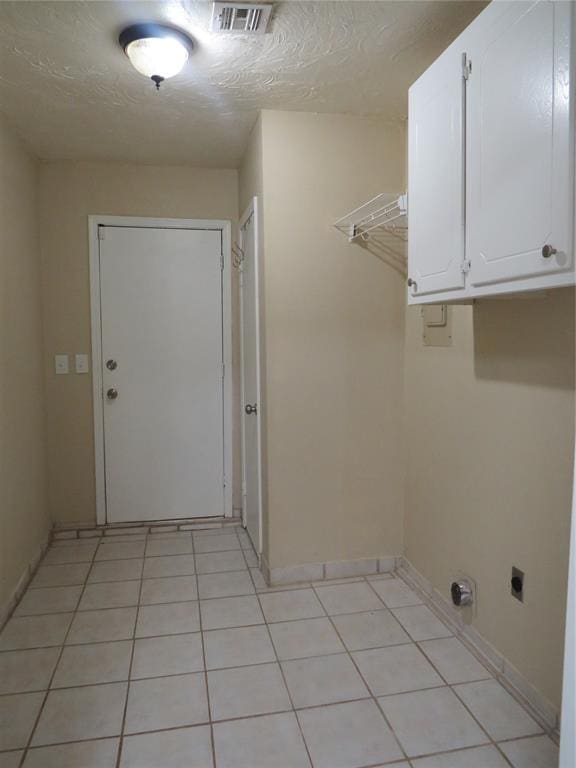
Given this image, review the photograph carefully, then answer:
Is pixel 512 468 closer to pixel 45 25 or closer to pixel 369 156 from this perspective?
pixel 369 156

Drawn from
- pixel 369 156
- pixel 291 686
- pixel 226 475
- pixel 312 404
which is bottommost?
pixel 291 686

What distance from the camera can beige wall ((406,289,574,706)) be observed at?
1777mm

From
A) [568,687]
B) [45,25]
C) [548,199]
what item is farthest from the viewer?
[45,25]

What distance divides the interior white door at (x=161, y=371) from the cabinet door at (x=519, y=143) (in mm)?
2278

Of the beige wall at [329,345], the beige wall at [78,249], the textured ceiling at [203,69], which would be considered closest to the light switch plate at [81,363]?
the beige wall at [78,249]

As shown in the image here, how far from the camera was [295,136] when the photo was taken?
2.77 meters

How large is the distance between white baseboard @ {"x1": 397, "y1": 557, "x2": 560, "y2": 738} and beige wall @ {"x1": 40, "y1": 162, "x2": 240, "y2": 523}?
2172mm

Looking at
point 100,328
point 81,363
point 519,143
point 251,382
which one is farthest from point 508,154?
point 81,363

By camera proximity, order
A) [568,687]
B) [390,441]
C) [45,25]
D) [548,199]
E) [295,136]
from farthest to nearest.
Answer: [390,441] → [295,136] → [45,25] → [548,199] → [568,687]

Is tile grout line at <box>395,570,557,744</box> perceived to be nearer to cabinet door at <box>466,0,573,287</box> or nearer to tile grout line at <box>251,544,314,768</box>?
tile grout line at <box>251,544,314,768</box>

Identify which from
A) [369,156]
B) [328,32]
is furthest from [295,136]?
[328,32]

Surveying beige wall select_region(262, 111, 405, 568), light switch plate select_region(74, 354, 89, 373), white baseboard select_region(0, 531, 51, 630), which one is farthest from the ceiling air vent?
white baseboard select_region(0, 531, 51, 630)

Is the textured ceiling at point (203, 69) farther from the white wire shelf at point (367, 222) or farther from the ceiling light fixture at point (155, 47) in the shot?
the white wire shelf at point (367, 222)

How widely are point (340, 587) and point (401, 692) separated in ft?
2.85
